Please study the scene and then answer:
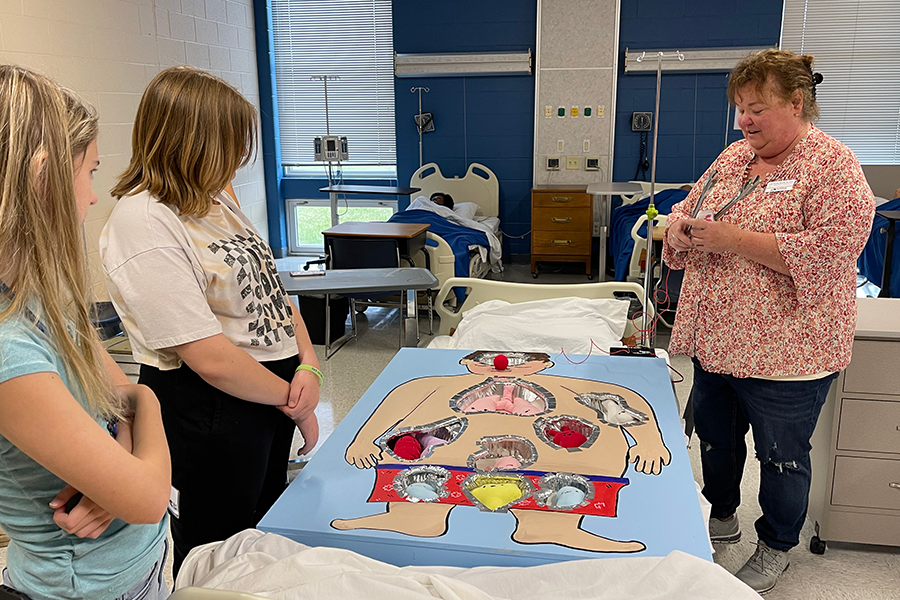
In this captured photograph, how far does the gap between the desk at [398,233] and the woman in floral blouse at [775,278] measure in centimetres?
264

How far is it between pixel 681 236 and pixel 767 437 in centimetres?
58

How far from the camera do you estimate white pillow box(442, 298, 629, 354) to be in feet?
8.18

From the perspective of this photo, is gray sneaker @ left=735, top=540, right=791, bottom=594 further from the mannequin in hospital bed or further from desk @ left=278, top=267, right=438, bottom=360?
the mannequin in hospital bed

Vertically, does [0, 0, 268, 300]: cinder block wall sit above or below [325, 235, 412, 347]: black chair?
above

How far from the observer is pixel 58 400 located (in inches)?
31.3

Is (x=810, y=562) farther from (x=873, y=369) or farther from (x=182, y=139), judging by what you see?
(x=182, y=139)

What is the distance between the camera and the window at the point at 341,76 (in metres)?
6.91

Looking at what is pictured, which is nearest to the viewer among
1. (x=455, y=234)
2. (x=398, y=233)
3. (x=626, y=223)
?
(x=398, y=233)

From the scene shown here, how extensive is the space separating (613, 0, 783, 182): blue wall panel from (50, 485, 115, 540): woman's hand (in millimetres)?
6090

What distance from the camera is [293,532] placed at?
1.28m

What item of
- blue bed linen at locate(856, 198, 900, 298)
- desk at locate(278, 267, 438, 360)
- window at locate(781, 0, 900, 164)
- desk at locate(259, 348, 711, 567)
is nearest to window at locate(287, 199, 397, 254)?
desk at locate(278, 267, 438, 360)

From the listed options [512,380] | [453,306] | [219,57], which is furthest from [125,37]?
[512,380]

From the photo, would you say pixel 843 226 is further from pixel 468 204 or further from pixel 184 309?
pixel 468 204

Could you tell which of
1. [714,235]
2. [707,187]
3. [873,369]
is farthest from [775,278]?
[873,369]
